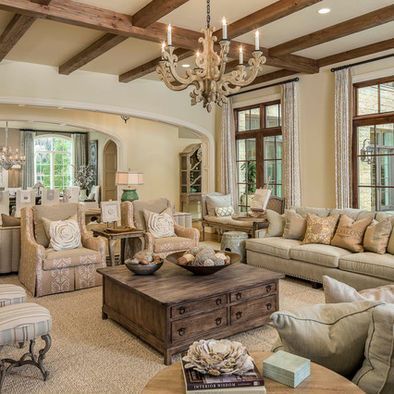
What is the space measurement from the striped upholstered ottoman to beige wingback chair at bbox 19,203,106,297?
56.1 inches

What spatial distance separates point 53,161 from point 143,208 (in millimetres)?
8773

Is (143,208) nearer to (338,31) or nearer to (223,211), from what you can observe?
(223,211)

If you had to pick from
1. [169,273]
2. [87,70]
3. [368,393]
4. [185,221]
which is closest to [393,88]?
[185,221]

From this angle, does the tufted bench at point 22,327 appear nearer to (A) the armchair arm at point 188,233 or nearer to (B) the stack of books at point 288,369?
(B) the stack of books at point 288,369

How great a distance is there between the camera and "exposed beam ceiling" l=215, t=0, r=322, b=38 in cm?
414

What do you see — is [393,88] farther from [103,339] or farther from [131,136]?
[131,136]

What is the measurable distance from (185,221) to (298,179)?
83.2 inches

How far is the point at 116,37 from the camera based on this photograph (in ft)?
16.8

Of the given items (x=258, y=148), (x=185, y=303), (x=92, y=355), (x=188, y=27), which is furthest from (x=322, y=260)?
(x=258, y=148)

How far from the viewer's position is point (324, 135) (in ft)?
22.4

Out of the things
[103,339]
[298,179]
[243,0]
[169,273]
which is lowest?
[103,339]

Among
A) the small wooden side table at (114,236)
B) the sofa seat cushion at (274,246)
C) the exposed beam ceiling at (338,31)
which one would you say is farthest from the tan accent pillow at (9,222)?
the exposed beam ceiling at (338,31)

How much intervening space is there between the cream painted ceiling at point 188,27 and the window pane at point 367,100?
675 millimetres

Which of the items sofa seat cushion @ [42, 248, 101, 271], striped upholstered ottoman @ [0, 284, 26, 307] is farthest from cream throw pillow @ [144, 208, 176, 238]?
striped upholstered ottoman @ [0, 284, 26, 307]
